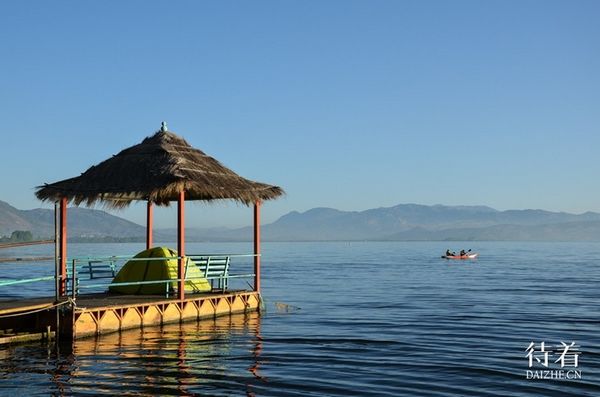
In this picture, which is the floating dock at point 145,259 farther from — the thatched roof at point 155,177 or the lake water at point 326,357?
the lake water at point 326,357

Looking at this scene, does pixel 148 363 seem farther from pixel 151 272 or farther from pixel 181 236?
pixel 151 272

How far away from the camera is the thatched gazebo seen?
19.7 m

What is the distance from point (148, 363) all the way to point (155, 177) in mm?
5791

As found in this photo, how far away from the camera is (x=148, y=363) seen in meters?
15.5

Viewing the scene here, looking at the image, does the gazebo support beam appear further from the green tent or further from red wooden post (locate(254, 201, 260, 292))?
the green tent

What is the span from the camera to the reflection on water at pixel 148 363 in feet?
44.1

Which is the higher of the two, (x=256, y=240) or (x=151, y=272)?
(x=256, y=240)

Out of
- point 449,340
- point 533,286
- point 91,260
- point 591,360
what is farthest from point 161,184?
point 533,286

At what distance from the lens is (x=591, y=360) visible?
1664 centimetres

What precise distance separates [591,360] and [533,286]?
89.9ft

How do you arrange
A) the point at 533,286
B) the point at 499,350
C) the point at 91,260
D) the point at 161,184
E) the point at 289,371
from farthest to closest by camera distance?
the point at 533,286, the point at 91,260, the point at 161,184, the point at 499,350, the point at 289,371

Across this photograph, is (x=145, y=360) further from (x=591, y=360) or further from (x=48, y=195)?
(x=591, y=360)

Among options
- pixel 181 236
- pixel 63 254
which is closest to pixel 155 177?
pixel 181 236

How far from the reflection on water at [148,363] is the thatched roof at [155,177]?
356 centimetres
